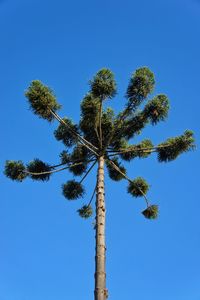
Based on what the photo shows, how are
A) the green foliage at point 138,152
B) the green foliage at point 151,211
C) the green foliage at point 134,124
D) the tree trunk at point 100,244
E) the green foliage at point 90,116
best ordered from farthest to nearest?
the green foliage at point 138,152
the green foliage at point 134,124
the green foliage at point 90,116
the green foliage at point 151,211
the tree trunk at point 100,244

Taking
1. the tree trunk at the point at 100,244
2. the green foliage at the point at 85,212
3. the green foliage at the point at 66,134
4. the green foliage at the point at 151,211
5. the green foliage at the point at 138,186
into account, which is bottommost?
the tree trunk at the point at 100,244

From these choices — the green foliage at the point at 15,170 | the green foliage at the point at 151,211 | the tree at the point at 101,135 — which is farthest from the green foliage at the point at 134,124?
the green foliage at the point at 15,170

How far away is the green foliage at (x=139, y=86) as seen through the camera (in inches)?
557

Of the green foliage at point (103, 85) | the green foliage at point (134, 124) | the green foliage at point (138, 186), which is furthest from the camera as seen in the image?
the green foliage at point (138, 186)

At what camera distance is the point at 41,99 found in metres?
13.9

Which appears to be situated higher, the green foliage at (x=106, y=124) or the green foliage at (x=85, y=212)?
the green foliage at (x=106, y=124)

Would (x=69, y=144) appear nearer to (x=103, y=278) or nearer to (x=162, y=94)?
(x=162, y=94)

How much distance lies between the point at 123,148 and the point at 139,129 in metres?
0.87

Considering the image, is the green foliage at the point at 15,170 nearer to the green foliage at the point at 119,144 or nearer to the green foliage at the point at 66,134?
the green foliage at the point at 66,134

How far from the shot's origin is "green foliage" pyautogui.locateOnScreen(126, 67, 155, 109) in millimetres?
14156

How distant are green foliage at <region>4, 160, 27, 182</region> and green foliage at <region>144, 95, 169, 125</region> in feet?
14.6

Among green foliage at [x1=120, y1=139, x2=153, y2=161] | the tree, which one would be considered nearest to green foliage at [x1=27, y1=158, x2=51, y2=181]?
the tree

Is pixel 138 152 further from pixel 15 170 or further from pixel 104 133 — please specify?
pixel 15 170

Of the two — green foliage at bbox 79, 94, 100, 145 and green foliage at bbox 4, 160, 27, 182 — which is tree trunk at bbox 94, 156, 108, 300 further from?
green foliage at bbox 4, 160, 27, 182
